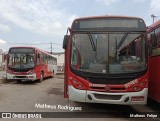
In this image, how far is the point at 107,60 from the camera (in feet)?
33.4

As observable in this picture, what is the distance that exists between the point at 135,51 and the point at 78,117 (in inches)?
117

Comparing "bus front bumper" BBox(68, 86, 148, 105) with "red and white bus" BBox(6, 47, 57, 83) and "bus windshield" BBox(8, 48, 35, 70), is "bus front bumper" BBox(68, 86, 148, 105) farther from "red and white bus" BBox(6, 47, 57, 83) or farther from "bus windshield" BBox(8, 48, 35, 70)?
"bus windshield" BBox(8, 48, 35, 70)

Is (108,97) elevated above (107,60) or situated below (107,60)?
below

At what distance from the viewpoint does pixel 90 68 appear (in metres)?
10.2

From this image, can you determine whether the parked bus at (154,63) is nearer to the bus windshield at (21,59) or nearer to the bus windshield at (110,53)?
the bus windshield at (110,53)

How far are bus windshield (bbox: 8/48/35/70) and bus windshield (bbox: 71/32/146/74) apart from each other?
13762 mm

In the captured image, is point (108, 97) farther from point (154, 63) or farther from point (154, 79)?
point (154, 63)

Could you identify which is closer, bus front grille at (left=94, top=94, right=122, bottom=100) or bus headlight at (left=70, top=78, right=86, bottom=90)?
bus front grille at (left=94, top=94, right=122, bottom=100)

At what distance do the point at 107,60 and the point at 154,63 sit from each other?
2157 millimetres

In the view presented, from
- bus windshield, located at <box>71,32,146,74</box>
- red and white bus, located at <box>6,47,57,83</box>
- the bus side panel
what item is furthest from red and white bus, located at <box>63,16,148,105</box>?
red and white bus, located at <box>6,47,57,83</box>

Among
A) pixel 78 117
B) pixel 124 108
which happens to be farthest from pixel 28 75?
pixel 78 117

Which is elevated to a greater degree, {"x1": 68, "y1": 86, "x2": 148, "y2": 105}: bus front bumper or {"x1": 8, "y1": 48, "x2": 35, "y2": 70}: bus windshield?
{"x1": 8, "y1": 48, "x2": 35, "y2": 70}: bus windshield

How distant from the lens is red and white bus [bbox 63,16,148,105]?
9922mm

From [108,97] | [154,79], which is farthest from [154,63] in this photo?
[108,97]
